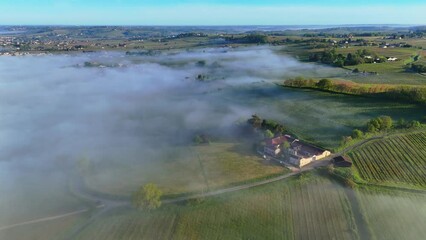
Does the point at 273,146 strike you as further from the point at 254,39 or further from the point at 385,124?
the point at 254,39

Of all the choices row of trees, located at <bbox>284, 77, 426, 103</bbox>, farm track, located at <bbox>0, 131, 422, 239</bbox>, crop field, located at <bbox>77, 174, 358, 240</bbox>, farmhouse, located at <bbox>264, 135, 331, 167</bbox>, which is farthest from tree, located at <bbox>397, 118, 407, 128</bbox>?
crop field, located at <bbox>77, 174, 358, 240</bbox>

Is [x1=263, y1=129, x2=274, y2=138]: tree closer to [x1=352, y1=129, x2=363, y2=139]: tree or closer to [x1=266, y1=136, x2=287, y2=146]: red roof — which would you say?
[x1=266, y1=136, x2=287, y2=146]: red roof

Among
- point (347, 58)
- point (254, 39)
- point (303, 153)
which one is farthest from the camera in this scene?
point (254, 39)

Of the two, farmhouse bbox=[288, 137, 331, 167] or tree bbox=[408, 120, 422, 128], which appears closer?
farmhouse bbox=[288, 137, 331, 167]

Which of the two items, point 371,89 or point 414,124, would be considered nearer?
point 414,124

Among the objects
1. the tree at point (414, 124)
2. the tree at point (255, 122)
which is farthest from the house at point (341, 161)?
the tree at point (414, 124)

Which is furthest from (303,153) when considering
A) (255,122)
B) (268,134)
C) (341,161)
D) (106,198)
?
(106,198)

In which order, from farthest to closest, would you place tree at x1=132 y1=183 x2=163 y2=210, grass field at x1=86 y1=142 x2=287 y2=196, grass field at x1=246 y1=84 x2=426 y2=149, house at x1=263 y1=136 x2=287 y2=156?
grass field at x1=246 y1=84 x2=426 y2=149 → house at x1=263 y1=136 x2=287 y2=156 → grass field at x1=86 y1=142 x2=287 y2=196 → tree at x1=132 y1=183 x2=163 y2=210
